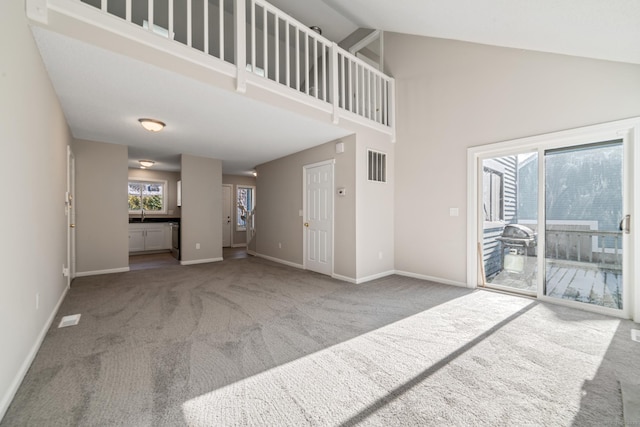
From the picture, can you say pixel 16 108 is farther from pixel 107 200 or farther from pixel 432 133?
pixel 432 133

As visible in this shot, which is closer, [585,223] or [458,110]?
[585,223]

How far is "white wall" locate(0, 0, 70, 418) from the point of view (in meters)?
1.59

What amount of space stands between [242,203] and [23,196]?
7397 mm

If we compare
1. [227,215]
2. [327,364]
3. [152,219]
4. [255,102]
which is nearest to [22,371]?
[327,364]

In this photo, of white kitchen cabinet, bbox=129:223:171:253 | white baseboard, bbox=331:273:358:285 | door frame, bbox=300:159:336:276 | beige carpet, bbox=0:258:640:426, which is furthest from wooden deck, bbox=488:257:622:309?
white kitchen cabinet, bbox=129:223:171:253

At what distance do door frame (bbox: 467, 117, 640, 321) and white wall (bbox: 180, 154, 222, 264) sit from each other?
17.2 feet

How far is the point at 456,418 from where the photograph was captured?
1500 millimetres

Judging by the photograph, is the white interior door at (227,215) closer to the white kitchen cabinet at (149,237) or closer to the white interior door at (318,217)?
the white kitchen cabinet at (149,237)

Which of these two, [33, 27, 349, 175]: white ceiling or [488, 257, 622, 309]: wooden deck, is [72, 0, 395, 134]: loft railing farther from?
[488, 257, 622, 309]: wooden deck

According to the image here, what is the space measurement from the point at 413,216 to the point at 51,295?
15.9ft

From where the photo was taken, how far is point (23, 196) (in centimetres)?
189

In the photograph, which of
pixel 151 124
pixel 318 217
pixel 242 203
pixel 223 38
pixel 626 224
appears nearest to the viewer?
pixel 626 224

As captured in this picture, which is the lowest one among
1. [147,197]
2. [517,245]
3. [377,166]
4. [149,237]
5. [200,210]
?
[149,237]

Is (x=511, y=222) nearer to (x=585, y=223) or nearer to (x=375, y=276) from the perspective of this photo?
(x=585, y=223)
